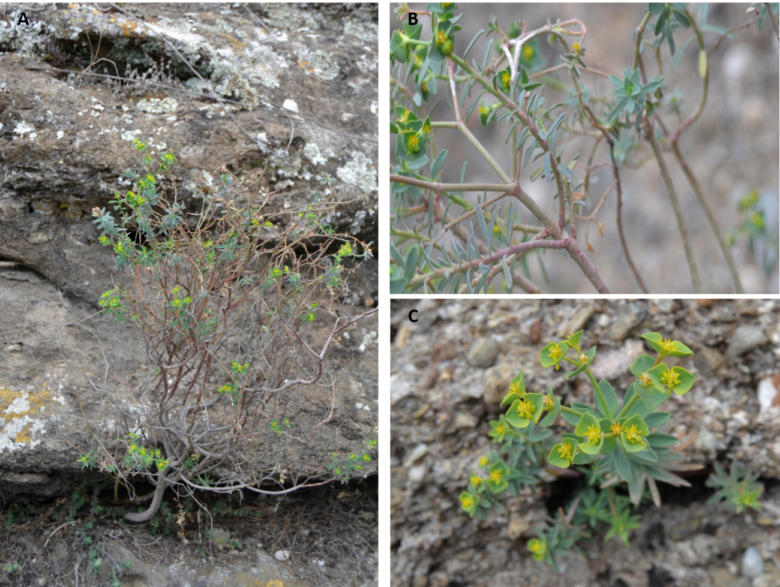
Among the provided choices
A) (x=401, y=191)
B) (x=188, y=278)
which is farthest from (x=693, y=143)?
(x=188, y=278)

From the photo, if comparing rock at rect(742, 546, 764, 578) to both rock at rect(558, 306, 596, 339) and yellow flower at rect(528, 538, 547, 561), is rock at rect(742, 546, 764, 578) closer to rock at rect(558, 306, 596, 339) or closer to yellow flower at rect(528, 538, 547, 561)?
yellow flower at rect(528, 538, 547, 561)

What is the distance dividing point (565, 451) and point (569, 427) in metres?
0.51

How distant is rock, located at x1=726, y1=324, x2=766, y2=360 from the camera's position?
1.42 meters

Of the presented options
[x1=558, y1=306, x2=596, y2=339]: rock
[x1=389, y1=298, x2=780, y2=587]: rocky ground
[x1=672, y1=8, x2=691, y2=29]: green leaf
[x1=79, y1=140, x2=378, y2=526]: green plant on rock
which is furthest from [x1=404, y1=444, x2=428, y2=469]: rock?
[x1=672, y1=8, x2=691, y2=29]: green leaf

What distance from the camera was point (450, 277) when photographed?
1099 mm

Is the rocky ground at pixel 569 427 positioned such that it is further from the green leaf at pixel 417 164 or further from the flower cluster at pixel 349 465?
the green leaf at pixel 417 164

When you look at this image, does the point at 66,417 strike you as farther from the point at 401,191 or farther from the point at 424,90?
the point at 424,90

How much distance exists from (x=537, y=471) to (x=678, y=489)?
1.52 feet

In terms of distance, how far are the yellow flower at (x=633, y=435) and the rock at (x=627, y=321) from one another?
2.02ft

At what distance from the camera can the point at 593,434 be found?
2.94ft

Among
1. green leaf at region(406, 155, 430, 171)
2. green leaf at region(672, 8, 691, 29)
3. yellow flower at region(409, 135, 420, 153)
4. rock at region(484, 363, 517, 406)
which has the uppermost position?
green leaf at region(672, 8, 691, 29)

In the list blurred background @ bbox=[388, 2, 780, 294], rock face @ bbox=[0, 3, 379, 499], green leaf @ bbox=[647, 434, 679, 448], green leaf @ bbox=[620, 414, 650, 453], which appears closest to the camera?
green leaf @ bbox=[620, 414, 650, 453]

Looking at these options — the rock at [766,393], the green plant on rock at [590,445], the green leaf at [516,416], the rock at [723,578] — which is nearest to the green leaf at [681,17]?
the green plant on rock at [590,445]

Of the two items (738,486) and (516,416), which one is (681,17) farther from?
(738,486)
